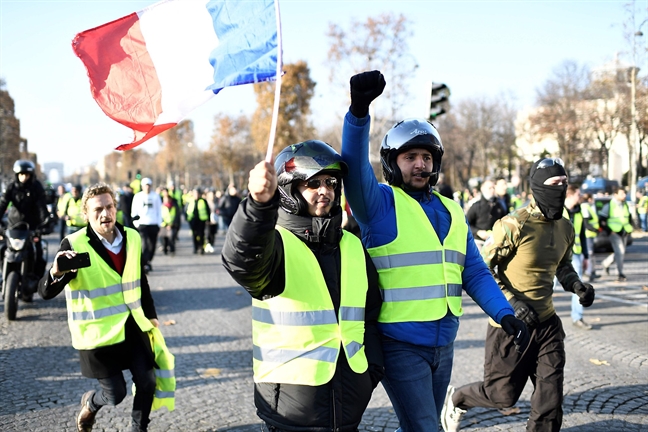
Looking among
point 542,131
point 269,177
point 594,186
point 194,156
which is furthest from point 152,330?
point 194,156

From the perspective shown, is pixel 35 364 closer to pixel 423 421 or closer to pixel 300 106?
pixel 423 421

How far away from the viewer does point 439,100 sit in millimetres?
8391

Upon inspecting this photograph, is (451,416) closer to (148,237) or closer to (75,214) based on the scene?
(75,214)

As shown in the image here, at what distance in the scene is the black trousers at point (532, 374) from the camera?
377 centimetres

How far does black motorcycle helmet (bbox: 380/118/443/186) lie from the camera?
10.2ft

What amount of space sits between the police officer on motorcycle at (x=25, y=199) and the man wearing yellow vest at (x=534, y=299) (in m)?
6.44

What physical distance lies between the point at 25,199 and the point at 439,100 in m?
5.72

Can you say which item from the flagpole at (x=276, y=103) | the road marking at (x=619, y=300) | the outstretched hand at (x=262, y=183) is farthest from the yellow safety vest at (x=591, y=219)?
the outstretched hand at (x=262, y=183)

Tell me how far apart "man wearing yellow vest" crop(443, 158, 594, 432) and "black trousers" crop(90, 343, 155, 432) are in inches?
77.3

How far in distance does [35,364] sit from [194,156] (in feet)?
245

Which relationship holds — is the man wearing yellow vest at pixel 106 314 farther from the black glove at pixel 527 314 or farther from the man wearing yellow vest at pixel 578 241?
the man wearing yellow vest at pixel 578 241

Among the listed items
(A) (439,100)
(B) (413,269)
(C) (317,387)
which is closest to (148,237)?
(A) (439,100)

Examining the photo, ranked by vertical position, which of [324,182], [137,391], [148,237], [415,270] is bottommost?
[137,391]

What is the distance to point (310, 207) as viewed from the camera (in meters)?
2.61
